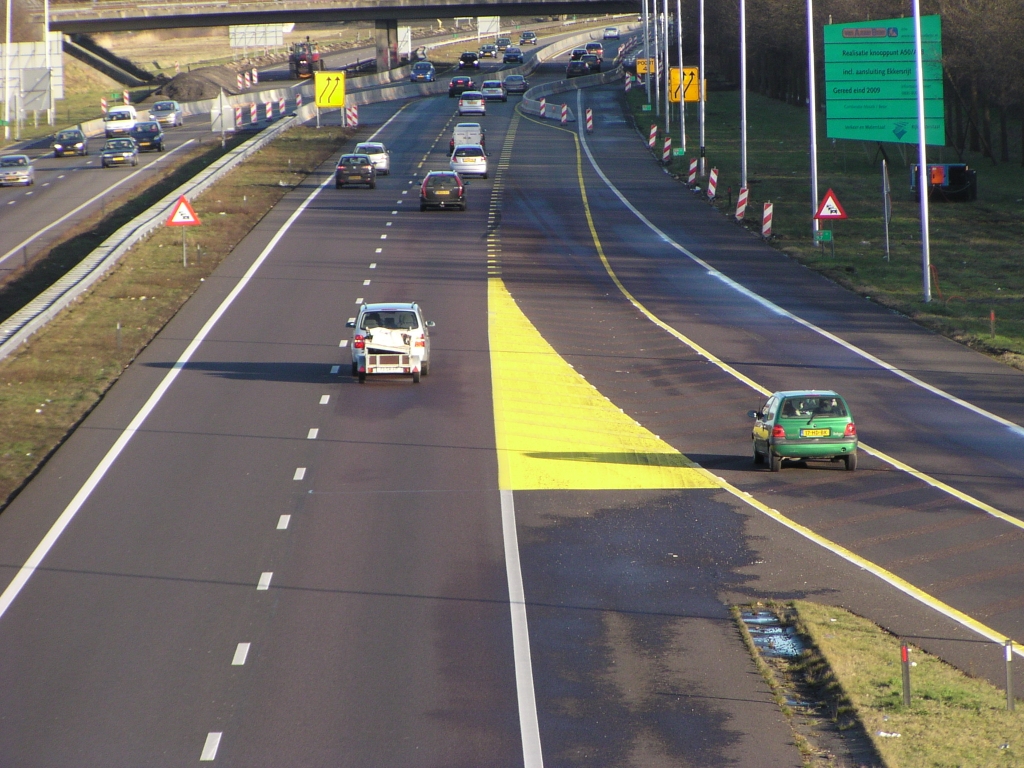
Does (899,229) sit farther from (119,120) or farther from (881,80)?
(119,120)

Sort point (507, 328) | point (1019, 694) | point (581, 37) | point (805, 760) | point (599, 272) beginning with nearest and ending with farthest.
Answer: point (805, 760)
point (1019, 694)
point (507, 328)
point (599, 272)
point (581, 37)

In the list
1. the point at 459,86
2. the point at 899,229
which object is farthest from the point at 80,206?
the point at 459,86

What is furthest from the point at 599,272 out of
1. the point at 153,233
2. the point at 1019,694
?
the point at 1019,694

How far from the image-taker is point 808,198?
59.7 m

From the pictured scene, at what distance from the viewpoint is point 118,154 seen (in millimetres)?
75312

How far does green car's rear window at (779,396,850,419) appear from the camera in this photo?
923 inches

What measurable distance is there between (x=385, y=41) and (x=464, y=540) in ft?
395

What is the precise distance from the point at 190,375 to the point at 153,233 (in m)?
20.9

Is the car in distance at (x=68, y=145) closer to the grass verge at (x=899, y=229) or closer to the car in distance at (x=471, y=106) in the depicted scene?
the car in distance at (x=471, y=106)

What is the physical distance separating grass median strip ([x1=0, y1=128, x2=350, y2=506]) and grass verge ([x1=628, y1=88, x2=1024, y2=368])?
66.3ft

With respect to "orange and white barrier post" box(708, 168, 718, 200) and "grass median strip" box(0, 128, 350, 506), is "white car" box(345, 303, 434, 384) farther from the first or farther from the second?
"orange and white barrier post" box(708, 168, 718, 200)

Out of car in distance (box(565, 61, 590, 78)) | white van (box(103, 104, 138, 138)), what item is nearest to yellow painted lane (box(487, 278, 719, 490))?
white van (box(103, 104, 138, 138))

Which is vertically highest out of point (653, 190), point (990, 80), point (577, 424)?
point (990, 80)

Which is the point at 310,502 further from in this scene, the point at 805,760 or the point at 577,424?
the point at 805,760
